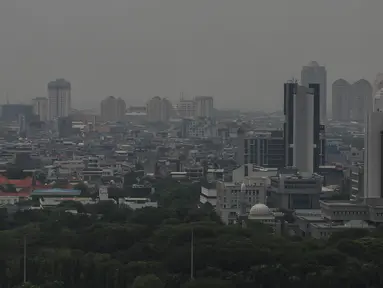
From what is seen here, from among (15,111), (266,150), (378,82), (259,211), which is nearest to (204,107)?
(15,111)

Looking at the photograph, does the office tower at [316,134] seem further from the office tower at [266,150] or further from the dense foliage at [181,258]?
the dense foliage at [181,258]

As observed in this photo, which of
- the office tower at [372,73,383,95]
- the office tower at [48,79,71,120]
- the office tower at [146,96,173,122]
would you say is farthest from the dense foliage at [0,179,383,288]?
the office tower at [146,96,173,122]

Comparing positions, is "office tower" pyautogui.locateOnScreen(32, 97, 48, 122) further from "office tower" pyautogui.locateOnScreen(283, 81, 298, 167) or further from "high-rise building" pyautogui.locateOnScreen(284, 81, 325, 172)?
"high-rise building" pyautogui.locateOnScreen(284, 81, 325, 172)

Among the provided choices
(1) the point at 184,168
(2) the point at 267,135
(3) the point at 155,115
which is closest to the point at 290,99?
(2) the point at 267,135

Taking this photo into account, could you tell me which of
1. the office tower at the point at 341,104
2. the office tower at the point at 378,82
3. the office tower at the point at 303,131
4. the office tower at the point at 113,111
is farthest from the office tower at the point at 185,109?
the office tower at the point at 378,82

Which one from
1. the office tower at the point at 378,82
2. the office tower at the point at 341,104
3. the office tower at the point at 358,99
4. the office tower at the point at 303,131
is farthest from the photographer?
the office tower at the point at 341,104

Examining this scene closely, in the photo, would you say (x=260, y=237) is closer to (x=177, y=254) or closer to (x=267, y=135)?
(x=177, y=254)
